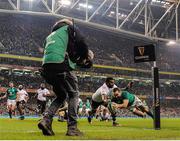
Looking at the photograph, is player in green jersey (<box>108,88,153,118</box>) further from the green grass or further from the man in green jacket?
the man in green jacket

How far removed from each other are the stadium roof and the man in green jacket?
83.6ft

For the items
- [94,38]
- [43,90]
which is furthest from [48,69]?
[94,38]

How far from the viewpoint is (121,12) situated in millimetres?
41188

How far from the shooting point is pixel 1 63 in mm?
32250

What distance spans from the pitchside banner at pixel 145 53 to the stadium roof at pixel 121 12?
75.1 ft

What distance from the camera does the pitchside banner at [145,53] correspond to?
870cm

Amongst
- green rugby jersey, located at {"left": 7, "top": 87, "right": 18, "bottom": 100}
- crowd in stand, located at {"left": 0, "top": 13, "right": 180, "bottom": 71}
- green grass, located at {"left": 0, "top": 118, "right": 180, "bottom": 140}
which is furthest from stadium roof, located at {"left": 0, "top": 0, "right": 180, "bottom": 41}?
green grass, located at {"left": 0, "top": 118, "right": 180, "bottom": 140}

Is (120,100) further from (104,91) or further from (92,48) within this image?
(92,48)

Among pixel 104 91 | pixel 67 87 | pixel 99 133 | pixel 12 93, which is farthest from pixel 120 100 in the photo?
pixel 12 93

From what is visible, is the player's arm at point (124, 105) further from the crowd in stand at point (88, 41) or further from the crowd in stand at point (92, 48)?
the crowd in stand at point (88, 41)

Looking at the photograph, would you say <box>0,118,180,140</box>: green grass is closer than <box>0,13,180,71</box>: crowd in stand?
Yes

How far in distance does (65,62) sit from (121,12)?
35.8 metres

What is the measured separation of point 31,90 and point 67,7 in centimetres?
811

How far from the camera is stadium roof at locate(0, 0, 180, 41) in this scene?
33.6 m
